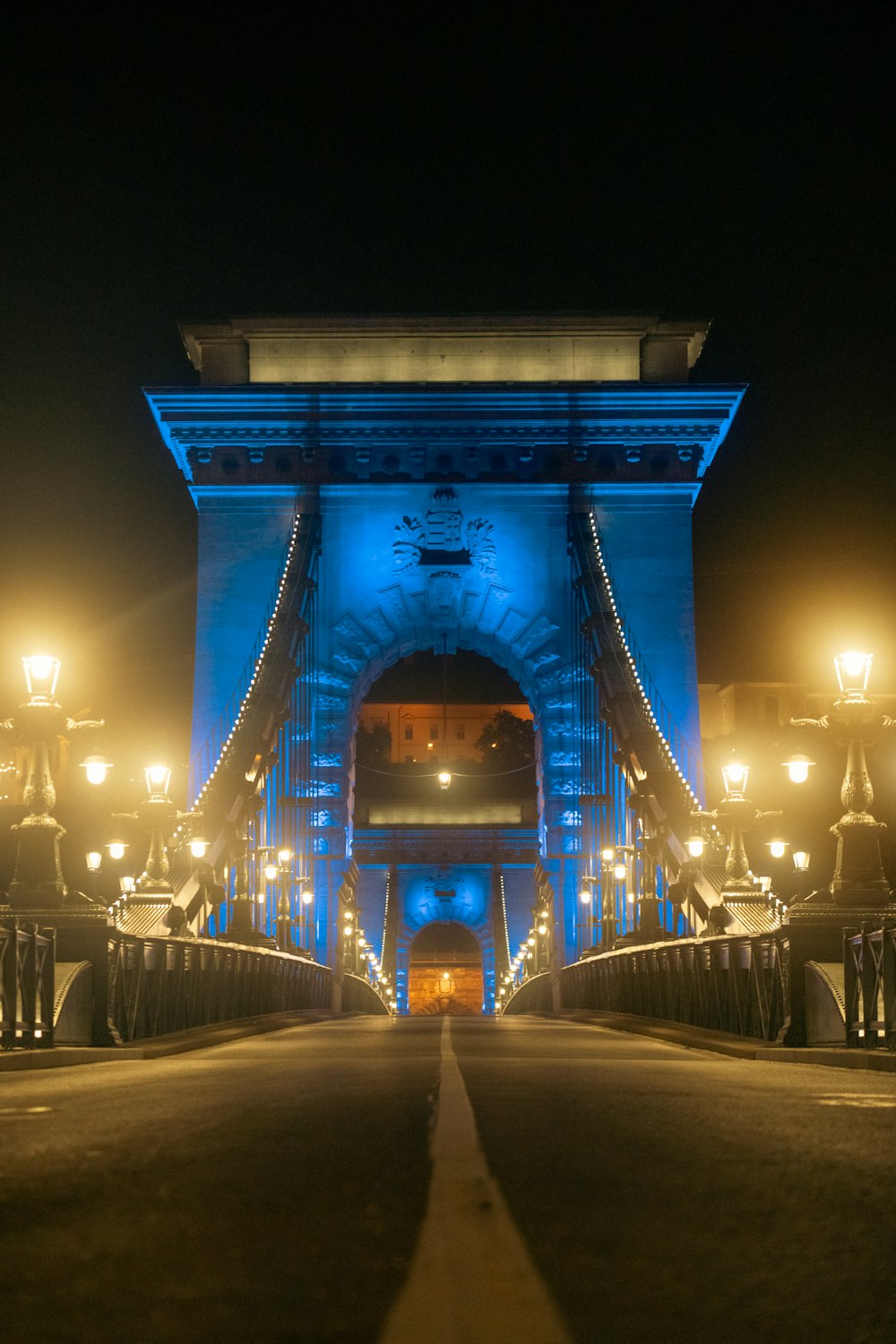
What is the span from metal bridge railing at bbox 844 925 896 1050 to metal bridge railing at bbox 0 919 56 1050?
480cm

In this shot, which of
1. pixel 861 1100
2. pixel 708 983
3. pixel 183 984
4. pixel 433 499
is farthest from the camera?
pixel 433 499

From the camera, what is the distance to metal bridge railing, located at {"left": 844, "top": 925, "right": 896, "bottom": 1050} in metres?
10.0

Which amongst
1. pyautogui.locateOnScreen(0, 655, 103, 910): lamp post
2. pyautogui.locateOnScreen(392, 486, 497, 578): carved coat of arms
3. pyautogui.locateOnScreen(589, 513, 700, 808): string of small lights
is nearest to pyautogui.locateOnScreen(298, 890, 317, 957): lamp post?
pyautogui.locateOnScreen(392, 486, 497, 578): carved coat of arms

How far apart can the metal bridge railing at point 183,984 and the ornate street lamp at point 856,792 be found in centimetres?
497

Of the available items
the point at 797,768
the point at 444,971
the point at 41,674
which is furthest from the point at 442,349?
the point at 444,971

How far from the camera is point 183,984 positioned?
15.6 metres

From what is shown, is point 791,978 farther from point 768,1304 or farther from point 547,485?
point 547,485

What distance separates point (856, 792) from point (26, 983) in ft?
19.6

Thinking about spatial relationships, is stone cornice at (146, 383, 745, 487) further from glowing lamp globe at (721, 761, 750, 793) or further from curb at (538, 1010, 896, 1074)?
curb at (538, 1010, 896, 1074)

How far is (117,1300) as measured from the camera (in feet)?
6.79

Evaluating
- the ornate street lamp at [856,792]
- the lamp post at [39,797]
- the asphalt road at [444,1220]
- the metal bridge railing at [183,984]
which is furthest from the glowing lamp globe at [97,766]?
the asphalt road at [444,1220]

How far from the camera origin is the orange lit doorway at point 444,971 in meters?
92.9

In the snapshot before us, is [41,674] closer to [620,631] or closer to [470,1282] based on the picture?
[470,1282]

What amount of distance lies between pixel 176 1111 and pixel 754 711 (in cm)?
6184
